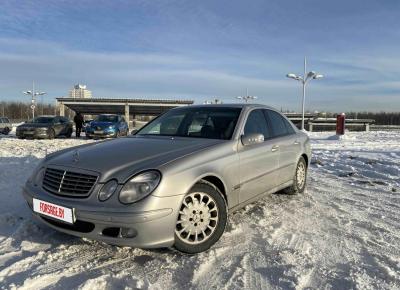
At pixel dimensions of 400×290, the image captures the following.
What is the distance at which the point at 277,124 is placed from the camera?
6027mm

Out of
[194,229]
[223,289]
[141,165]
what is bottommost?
[223,289]

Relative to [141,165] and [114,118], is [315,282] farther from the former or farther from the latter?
[114,118]

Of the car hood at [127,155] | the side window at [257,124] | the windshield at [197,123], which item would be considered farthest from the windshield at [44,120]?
the side window at [257,124]

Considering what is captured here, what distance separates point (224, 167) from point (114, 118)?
2044 cm

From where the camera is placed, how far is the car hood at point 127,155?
369 centimetres

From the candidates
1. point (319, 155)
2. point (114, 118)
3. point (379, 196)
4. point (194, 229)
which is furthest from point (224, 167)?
point (114, 118)

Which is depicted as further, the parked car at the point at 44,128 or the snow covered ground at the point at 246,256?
the parked car at the point at 44,128

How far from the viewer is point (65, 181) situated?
3.82 m

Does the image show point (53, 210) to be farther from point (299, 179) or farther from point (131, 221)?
point (299, 179)

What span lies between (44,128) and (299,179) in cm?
1862

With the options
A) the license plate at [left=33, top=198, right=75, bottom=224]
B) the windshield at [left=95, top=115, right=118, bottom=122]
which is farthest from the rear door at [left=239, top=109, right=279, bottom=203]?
the windshield at [left=95, top=115, right=118, bottom=122]

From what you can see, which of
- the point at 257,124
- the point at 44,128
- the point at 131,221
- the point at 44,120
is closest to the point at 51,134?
the point at 44,128

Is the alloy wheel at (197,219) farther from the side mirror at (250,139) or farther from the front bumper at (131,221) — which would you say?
the side mirror at (250,139)

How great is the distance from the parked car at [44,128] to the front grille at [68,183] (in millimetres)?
19263
